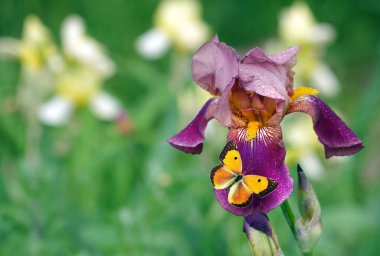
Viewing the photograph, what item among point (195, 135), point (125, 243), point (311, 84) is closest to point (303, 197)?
point (195, 135)

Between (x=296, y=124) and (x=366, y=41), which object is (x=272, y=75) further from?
(x=366, y=41)

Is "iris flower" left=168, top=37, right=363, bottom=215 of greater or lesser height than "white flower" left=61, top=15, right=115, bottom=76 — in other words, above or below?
below

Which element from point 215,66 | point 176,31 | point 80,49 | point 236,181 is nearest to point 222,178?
point 236,181

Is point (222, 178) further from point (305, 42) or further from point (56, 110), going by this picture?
point (305, 42)

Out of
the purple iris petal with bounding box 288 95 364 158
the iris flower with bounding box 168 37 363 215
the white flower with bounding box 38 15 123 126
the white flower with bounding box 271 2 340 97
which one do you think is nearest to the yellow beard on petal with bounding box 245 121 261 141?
the iris flower with bounding box 168 37 363 215

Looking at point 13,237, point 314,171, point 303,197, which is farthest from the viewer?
point 314,171

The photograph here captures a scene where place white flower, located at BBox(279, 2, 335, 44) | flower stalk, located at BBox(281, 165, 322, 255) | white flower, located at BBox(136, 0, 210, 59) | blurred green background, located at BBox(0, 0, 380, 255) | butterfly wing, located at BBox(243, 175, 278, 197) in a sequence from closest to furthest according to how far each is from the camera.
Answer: butterfly wing, located at BBox(243, 175, 278, 197), flower stalk, located at BBox(281, 165, 322, 255), blurred green background, located at BBox(0, 0, 380, 255), white flower, located at BBox(279, 2, 335, 44), white flower, located at BBox(136, 0, 210, 59)

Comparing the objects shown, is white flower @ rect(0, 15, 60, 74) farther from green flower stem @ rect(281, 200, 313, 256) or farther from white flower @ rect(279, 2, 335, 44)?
green flower stem @ rect(281, 200, 313, 256)
